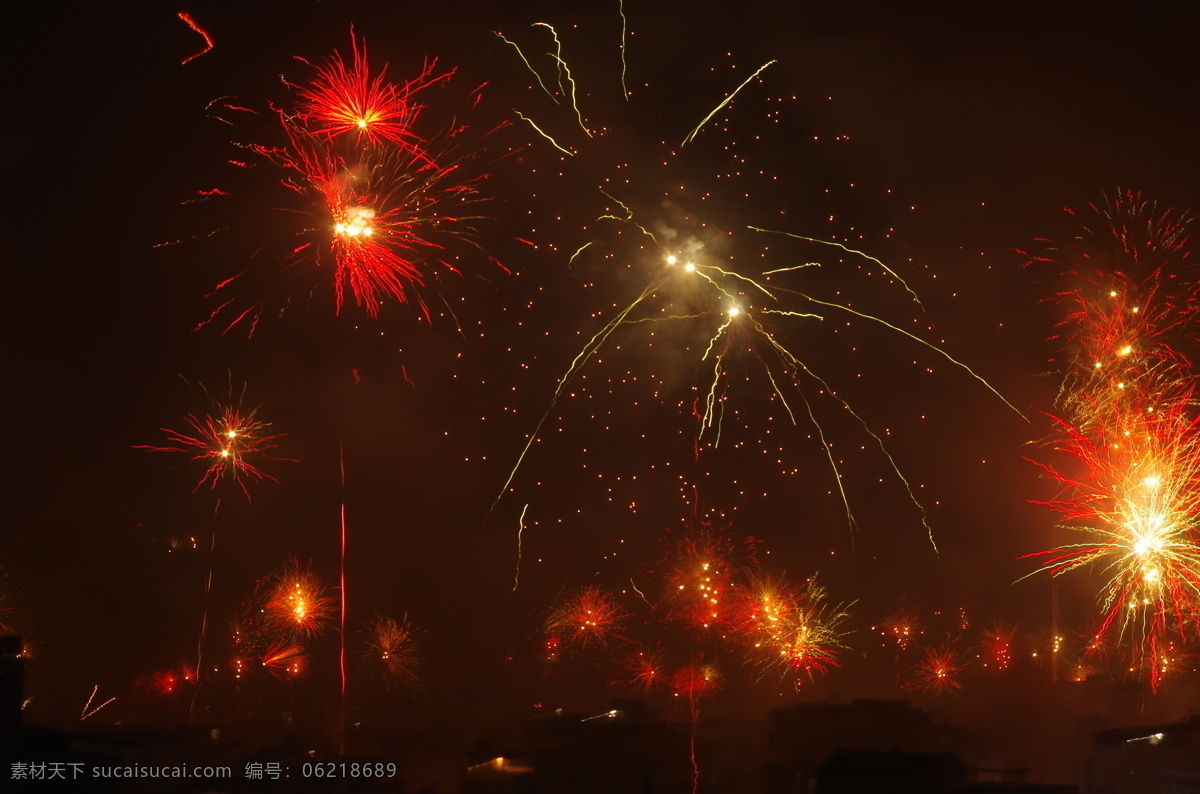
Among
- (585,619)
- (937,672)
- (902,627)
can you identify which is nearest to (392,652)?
(585,619)

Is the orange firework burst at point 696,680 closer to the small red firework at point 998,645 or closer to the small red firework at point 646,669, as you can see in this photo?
the small red firework at point 646,669

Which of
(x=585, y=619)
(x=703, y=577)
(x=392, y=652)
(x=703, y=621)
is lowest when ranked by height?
(x=392, y=652)

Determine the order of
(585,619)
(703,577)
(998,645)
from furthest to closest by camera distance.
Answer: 1. (998,645)
2. (585,619)
3. (703,577)

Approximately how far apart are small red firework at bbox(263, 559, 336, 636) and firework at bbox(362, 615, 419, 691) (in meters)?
1.24

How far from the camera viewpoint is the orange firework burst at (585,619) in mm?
26484

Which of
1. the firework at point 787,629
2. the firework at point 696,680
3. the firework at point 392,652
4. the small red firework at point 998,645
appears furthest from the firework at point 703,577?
the small red firework at point 998,645

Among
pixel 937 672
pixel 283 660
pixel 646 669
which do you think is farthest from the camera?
pixel 937 672

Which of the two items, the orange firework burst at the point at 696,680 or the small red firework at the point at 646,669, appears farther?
the small red firework at the point at 646,669

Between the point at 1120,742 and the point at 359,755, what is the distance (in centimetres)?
1097

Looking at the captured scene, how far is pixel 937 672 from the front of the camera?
26.8 m

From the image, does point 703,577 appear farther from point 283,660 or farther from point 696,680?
point 283,660

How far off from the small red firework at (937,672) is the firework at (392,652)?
12646 millimetres

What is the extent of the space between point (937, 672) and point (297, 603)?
16.9m

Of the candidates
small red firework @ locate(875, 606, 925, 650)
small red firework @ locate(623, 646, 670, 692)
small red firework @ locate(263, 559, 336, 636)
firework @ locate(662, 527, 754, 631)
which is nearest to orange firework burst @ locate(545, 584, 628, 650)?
small red firework @ locate(623, 646, 670, 692)
